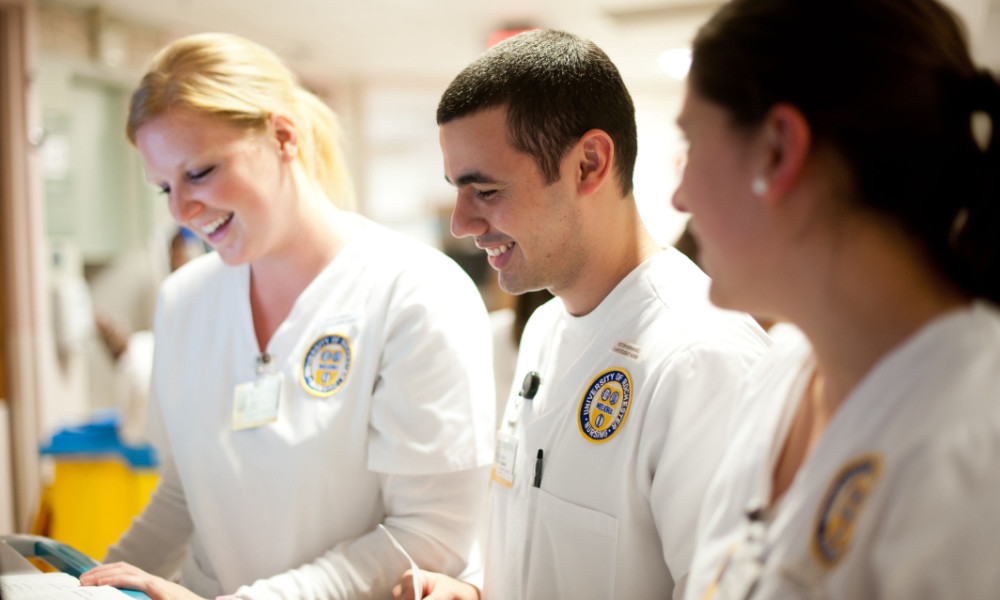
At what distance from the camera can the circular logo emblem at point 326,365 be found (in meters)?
1.35

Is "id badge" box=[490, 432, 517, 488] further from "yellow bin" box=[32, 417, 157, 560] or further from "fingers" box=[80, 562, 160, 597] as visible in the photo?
"yellow bin" box=[32, 417, 157, 560]

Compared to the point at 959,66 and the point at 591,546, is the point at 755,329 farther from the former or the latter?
the point at 959,66

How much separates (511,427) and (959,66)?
2.68 ft

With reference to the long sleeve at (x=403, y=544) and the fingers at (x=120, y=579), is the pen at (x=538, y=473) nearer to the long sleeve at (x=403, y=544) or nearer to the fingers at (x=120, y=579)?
the long sleeve at (x=403, y=544)

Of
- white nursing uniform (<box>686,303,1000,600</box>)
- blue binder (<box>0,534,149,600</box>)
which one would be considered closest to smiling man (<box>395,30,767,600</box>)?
white nursing uniform (<box>686,303,1000,600</box>)

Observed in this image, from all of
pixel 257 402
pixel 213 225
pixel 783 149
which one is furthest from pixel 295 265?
pixel 783 149

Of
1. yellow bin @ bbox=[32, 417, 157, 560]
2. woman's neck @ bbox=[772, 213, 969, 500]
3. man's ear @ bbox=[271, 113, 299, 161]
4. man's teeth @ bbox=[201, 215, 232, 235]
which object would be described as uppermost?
man's ear @ bbox=[271, 113, 299, 161]

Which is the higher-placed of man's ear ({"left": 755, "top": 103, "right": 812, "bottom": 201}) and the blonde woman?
man's ear ({"left": 755, "top": 103, "right": 812, "bottom": 201})

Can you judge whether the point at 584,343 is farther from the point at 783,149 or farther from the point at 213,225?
the point at 213,225

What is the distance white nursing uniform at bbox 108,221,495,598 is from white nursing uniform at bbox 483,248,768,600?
0.47 ft

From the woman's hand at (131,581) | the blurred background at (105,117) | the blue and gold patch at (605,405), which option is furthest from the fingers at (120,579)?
the blurred background at (105,117)

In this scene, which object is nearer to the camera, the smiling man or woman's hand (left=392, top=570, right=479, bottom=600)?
the smiling man

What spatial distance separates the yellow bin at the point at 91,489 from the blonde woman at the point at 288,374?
583mm

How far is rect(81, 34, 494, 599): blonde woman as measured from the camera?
4.24 ft
